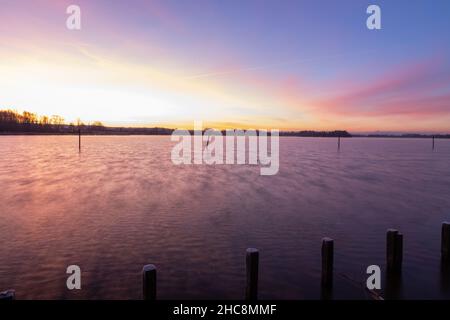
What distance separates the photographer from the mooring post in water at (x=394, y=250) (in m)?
10.7

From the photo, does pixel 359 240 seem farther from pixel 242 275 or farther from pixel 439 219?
pixel 439 219

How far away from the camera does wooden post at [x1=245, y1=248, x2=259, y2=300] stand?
8367 mm

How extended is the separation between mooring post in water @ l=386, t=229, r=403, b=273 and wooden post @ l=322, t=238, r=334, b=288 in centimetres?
244

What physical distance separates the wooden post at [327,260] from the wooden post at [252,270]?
249 cm

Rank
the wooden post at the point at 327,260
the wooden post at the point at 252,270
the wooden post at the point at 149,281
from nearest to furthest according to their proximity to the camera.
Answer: the wooden post at the point at 149,281 < the wooden post at the point at 252,270 < the wooden post at the point at 327,260

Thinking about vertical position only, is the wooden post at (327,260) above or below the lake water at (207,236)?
above

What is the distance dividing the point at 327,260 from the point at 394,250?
2.86 meters

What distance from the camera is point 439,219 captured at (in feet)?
65.1

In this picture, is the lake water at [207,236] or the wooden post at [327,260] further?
the lake water at [207,236]

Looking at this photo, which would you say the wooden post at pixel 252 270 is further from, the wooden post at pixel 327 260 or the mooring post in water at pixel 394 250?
the mooring post in water at pixel 394 250

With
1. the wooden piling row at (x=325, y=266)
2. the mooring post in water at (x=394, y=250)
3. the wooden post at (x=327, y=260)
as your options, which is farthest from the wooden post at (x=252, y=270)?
the mooring post in water at (x=394, y=250)

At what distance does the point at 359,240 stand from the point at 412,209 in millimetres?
10133

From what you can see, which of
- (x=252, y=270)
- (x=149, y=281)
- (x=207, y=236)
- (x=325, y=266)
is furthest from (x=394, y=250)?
(x=149, y=281)
